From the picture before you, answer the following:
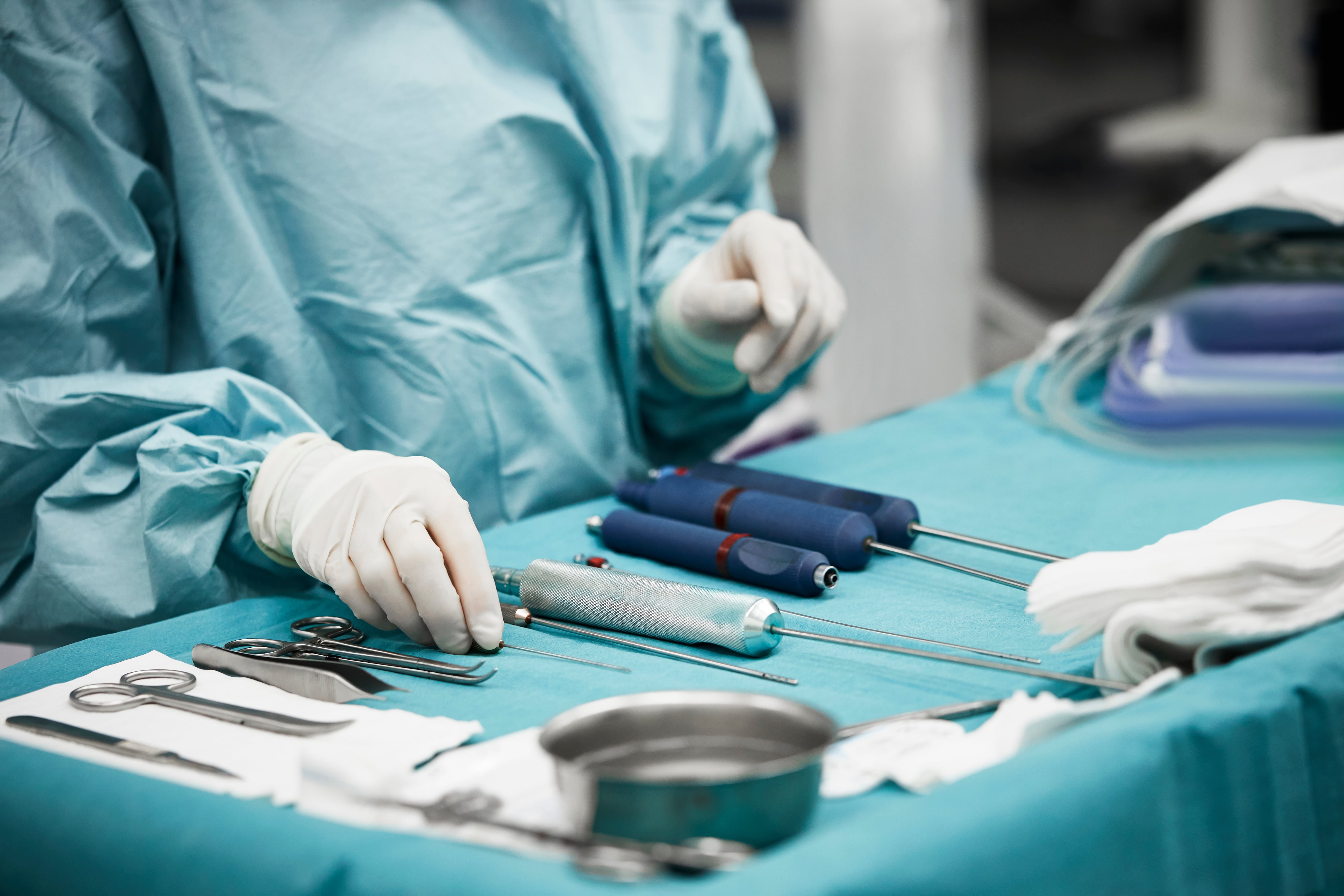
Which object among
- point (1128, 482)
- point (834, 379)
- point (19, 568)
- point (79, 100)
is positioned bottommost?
point (834, 379)

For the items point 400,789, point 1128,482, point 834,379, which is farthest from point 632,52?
point 834,379

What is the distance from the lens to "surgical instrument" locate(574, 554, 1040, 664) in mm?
810

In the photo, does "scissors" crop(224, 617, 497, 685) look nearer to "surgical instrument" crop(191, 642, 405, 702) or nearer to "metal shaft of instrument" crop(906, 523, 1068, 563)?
"surgical instrument" crop(191, 642, 405, 702)

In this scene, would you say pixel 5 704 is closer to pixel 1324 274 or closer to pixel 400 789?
pixel 400 789

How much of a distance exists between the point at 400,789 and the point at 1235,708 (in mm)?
449

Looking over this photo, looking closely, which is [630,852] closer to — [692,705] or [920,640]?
[692,705]

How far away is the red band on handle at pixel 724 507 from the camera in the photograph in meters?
1.09

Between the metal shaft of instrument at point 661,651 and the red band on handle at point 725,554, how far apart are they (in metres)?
0.15

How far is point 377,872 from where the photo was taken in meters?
0.50

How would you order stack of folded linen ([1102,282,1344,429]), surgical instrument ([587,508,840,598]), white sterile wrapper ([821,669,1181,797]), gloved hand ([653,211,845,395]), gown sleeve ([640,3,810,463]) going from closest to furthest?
white sterile wrapper ([821,669,1181,797]) < surgical instrument ([587,508,840,598]) < gloved hand ([653,211,845,395]) < stack of folded linen ([1102,282,1344,429]) < gown sleeve ([640,3,810,463])

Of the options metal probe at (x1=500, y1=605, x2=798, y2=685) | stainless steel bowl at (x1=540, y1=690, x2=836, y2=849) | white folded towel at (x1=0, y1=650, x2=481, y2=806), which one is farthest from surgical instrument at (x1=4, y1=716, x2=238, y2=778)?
metal probe at (x1=500, y1=605, x2=798, y2=685)

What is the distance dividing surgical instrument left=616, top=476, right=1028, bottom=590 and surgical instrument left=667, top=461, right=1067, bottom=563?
0.5 inches

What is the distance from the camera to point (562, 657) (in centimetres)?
85

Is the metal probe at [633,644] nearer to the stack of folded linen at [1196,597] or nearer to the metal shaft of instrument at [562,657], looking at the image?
the metal shaft of instrument at [562,657]
